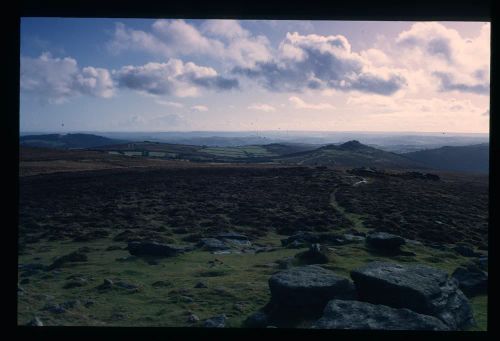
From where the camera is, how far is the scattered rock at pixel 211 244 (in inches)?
Result: 596

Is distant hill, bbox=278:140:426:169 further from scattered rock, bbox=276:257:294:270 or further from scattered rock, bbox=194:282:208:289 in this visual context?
scattered rock, bbox=194:282:208:289

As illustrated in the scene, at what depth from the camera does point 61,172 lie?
3975cm

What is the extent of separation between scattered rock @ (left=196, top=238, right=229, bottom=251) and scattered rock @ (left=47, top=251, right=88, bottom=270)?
4.32 meters

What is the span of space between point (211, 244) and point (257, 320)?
7510 mm

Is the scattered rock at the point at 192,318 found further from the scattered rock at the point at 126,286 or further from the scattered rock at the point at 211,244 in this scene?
the scattered rock at the point at 211,244

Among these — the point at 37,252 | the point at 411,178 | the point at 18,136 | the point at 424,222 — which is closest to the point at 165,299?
the point at 18,136

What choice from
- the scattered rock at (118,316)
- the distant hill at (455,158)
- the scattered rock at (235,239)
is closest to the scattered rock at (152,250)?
the scattered rock at (235,239)

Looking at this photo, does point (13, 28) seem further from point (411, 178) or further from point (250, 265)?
point (411, 178)

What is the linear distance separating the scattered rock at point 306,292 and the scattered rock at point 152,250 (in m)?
6.20

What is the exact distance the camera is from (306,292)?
837cm

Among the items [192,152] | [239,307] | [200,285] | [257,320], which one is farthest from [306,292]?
[192,152]

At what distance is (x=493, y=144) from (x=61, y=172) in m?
41.6

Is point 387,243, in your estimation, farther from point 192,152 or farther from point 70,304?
point 192,152

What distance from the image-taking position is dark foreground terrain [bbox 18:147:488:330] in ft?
29.9
